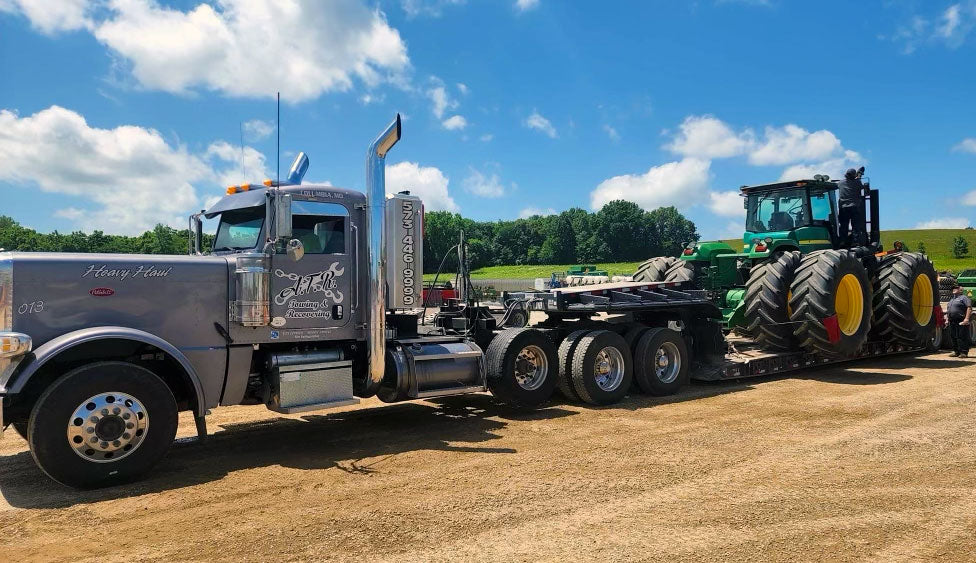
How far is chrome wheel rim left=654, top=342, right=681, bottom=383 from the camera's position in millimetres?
10070

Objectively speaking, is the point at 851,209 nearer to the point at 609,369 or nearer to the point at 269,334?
the point at 609,369

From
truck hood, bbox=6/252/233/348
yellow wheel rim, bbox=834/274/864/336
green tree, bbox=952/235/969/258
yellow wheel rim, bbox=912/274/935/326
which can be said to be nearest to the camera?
truck hood, bbox=6/252/233/348

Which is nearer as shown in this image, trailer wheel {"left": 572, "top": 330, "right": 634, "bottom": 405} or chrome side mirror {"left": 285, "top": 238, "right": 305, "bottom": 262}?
chrome side mirror {"left": 285, "top": 238, "right": 305, "bottom": 262}

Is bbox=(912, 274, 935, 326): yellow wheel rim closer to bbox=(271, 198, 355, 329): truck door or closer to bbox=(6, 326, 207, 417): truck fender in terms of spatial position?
bbox=(271, 198, 355, 329): truck door

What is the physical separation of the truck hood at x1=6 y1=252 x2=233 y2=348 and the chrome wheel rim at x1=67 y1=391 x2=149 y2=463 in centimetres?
71

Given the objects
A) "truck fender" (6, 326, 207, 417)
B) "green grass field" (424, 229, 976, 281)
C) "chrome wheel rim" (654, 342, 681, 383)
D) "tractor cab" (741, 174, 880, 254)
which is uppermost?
"green grass field" (424, 229, 976, 281)

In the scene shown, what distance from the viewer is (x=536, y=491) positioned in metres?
5.41

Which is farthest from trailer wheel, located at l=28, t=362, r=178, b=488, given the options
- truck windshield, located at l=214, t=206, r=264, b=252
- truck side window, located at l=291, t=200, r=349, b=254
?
truck side window, located at l=291, t=200, r=349, b=254

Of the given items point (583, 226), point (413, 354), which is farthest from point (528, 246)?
point (413, 354)

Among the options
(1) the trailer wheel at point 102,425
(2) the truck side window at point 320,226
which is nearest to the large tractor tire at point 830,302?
(2) the truck side window at point 320,226

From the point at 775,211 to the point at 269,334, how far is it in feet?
33.7

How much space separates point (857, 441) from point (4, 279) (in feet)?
26.3

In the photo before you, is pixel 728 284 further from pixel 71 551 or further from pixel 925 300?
pixel 71 551

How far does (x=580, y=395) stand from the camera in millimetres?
8984
